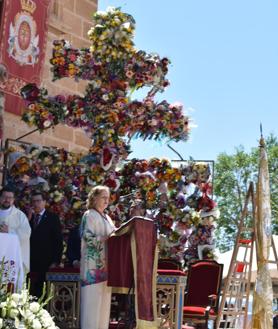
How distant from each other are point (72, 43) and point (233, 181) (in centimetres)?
2556

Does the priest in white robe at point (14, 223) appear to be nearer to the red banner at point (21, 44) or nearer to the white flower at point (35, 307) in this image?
the red banner at point (21, 44)

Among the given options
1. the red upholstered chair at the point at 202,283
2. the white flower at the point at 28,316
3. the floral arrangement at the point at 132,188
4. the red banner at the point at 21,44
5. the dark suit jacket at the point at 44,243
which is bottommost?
the white flower at the point at 28,316

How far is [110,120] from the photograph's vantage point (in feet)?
32.7

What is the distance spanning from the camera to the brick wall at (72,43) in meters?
12.5

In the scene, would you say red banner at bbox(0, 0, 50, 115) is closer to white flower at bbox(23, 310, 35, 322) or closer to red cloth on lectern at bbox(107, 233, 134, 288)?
red cloth on lectern at bbox(107, 233, 134, 288)

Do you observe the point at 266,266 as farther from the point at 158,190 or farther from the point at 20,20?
the point at 20,20

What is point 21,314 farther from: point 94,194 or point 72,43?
point 72,43

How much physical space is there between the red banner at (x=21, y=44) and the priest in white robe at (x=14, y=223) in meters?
3.01

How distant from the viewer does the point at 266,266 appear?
983cm

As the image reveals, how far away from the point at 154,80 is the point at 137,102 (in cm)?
40

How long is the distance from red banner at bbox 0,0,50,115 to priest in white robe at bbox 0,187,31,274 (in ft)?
9.87

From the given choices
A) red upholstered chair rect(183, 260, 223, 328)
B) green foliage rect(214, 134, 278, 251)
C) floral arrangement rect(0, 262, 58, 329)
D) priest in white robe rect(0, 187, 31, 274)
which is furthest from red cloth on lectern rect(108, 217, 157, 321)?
green foliage rect(214, 134, 278, 251)

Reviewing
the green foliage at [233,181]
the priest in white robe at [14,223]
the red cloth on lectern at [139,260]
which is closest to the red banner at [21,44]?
the priest in white robe at [14,223]

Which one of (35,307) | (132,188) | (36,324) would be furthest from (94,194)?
(36,324)
